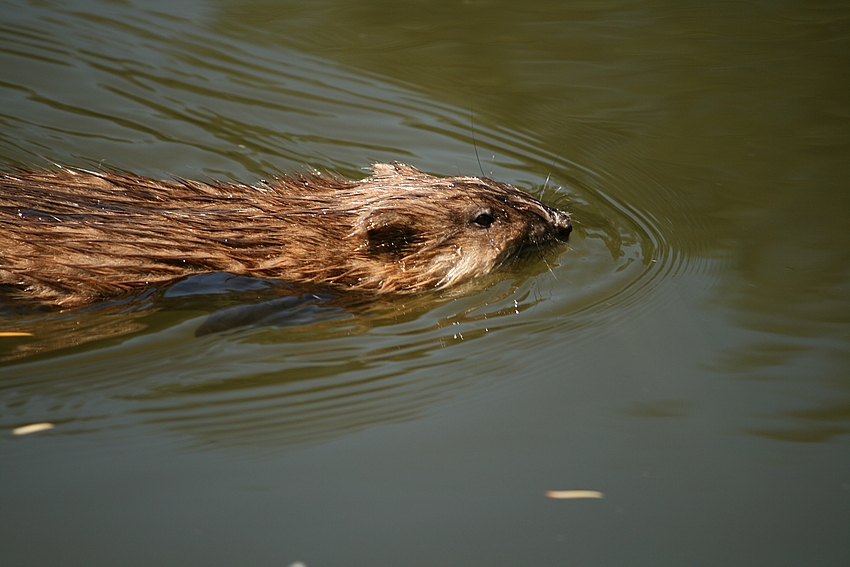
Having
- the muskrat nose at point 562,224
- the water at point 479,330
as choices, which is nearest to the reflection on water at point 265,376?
the water at point 479,330

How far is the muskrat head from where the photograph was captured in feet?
12.1

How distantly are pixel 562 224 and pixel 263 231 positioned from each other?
1405mm

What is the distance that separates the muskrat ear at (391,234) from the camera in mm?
3652

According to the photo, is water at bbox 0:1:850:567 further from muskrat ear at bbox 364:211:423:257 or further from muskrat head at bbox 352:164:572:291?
muskrat ear at bbox 364:211:423:257

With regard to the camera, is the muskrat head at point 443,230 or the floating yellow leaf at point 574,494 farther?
the muskrat head at point 443,230

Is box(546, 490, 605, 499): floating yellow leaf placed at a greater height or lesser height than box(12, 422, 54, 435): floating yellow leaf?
lesser

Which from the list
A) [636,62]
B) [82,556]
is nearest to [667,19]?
[636,62]

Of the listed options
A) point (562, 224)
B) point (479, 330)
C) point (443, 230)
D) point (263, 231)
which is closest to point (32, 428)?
point (263, 231)

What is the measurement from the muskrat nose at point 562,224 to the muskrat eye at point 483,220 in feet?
1.14

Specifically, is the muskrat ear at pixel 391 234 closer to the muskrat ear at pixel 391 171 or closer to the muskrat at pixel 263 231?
the muskrat at pixel 263 231

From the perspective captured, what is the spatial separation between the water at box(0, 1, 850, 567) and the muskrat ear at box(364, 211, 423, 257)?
11.6 inches

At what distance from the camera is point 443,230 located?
3.81 meters

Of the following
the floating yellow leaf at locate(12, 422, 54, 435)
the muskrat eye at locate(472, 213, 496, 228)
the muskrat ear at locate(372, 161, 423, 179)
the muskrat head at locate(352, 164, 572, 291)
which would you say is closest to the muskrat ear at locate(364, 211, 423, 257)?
the muskrat head at locate(352, 164, 572, 291)

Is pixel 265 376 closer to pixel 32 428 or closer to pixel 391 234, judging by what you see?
pixel 32 428
